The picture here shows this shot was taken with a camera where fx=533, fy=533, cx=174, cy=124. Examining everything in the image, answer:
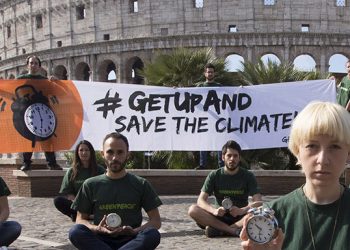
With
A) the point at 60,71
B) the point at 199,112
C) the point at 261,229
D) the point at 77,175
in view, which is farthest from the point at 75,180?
the point at 60,71

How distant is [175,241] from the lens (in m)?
7.43

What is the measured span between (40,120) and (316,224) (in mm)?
10677

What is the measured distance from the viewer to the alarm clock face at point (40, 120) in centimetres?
1240

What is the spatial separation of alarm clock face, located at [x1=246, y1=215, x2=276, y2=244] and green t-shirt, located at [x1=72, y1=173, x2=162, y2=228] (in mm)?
3222

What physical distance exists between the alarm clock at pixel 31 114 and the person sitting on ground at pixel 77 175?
415 cm

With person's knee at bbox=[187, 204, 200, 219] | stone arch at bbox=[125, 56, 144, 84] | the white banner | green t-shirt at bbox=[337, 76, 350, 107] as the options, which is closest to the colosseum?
stone arch at bbox=[125, 56, 144, 84]

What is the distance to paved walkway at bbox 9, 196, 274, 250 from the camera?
7.12 meters

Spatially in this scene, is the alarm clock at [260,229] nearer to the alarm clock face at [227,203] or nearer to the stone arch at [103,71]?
the alarm clock face at [227,203]

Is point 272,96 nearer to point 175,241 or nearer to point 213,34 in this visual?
point 175,241

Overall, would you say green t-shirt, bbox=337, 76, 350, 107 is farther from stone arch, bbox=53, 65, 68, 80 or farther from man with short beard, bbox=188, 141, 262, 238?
stone arch, bbox=53, 65, 68, 80

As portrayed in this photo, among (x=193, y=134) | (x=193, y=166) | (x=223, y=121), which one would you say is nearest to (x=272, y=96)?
(x=223, y=121)

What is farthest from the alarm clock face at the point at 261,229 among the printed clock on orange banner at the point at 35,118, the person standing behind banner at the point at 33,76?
the printed clock on orange banner at the point at 35,118

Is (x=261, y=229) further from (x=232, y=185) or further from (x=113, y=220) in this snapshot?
(x=232, y=185)

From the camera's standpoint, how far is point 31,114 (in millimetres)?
12398
